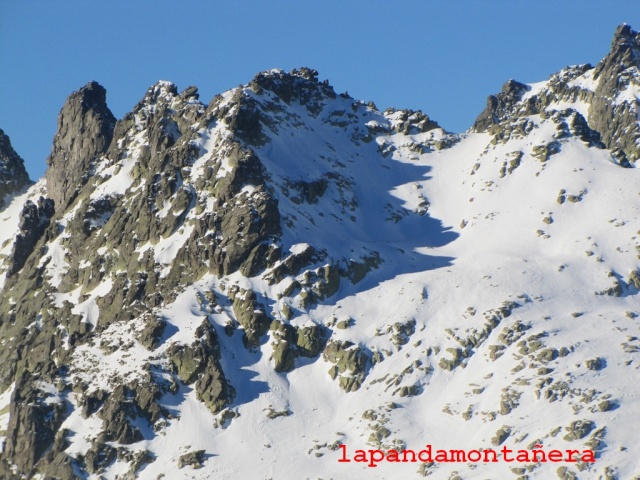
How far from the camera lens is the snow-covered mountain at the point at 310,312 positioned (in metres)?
132

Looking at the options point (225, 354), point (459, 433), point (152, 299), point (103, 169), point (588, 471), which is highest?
point (103, 169)

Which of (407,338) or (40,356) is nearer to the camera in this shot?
(407,338)

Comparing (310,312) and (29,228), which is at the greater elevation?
(29,228)

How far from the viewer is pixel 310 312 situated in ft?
510

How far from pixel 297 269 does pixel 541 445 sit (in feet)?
168

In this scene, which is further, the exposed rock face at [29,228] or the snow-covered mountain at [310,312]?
the exposed rock face at [29,228]

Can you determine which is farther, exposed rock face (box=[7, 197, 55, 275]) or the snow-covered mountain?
exposed rock face (box=[7, 197, 55, 275])

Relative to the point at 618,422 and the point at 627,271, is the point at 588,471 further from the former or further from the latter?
the point at 627,271

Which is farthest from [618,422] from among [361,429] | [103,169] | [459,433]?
[103,169]

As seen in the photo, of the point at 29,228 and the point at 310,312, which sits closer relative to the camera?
the point at 310,312

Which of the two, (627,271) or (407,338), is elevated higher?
(627,271)

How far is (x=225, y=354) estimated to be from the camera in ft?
488

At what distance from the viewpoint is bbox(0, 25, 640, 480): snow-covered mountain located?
433 feet

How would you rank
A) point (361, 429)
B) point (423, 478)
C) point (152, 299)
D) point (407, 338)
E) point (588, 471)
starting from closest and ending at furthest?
1. point (588, 471)
2. point (423, 478)
3. point (361, 429)
4. point (407, 338)
5. point (152, 299)
